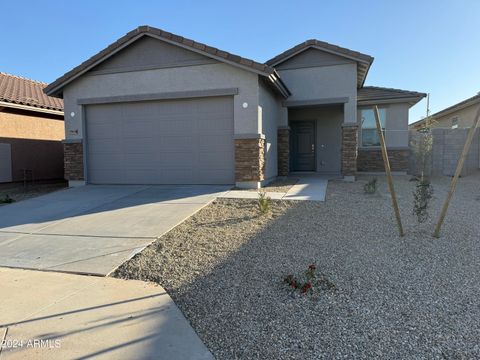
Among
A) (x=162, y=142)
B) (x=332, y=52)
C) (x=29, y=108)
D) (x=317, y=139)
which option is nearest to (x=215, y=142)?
(x=162, y=142)

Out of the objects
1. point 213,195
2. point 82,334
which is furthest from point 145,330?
point 213,195

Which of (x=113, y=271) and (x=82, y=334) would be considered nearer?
(x=82, y=334)

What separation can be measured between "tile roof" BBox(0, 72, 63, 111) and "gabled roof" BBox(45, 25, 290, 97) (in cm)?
276

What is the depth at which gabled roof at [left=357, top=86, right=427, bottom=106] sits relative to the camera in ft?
48.2

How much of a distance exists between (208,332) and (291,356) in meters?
0.84

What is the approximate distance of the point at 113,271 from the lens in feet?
15.7

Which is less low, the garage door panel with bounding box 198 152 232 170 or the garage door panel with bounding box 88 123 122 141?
the garage door panel with bounding box 88 123 122 141

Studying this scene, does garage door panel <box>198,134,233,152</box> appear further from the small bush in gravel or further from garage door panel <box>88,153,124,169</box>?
the small bush in gravel

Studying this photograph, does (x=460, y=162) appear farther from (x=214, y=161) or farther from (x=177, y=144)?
(x=177, y=144)

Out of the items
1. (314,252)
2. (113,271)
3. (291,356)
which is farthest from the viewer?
(314,252)

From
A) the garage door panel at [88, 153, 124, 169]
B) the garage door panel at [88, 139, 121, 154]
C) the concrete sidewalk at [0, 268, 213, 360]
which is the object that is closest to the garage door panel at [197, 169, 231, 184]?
the garage door panel at [88, 153, 124, 169]

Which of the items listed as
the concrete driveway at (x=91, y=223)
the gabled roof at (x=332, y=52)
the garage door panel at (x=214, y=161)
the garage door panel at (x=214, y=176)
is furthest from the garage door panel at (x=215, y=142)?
the gabled roof at (x=332, y=52)

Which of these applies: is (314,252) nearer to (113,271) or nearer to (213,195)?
(113,271)

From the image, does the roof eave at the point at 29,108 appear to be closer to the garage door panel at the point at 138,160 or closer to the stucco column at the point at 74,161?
the stucco column at the point at 74,161
